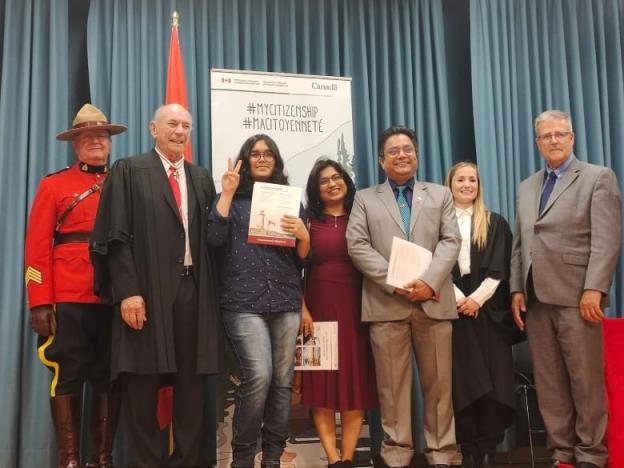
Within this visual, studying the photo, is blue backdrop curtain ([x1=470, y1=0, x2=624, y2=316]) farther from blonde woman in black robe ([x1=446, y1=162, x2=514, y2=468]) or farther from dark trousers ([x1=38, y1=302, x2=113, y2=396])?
dark trousers ([x1=38, y1=302, x2=113, y2=396])

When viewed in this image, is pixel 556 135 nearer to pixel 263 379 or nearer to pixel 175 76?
pixel 263 379

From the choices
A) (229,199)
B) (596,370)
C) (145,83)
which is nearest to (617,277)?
(596,370)

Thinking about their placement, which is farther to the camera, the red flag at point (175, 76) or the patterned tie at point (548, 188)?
the red flag at point (175, 76)

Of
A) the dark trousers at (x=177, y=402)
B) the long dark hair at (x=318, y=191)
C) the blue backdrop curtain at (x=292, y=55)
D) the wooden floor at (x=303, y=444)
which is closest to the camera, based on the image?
the dark trousers at (x=177, y=402)

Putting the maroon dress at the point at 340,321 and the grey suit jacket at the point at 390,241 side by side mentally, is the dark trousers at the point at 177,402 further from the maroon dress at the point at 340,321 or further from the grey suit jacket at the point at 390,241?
the grey suit jacket at the point at 390,241

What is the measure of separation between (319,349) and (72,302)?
3.92 feet

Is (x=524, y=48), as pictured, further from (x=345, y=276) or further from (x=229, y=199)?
(x=229, y=199)

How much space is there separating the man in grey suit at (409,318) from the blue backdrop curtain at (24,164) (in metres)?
1.95

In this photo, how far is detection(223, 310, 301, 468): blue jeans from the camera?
2.81m

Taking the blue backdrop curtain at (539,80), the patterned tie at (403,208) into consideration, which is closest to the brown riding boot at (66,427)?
the patterned tie at (403,208)

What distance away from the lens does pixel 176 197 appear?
2.87 meters

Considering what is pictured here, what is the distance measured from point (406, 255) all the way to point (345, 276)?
353 mm

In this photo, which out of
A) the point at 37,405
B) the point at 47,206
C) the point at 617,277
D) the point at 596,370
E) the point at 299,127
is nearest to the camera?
the point at 596,370

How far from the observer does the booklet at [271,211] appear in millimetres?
2863
